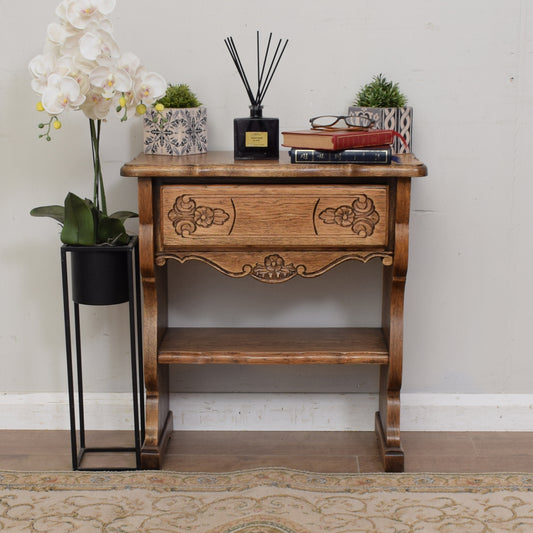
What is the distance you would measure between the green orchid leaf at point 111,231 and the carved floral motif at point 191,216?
16 centimetres

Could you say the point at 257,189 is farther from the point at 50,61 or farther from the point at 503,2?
the point at 503,2

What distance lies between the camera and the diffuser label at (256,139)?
212 centimetres

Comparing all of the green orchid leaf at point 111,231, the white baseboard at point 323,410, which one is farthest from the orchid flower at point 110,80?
the white baseboard at point 323,410

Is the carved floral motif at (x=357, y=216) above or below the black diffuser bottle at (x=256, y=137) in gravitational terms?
below

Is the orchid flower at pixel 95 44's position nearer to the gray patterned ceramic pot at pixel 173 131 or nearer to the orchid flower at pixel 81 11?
the orchid flower at pixel 81 11

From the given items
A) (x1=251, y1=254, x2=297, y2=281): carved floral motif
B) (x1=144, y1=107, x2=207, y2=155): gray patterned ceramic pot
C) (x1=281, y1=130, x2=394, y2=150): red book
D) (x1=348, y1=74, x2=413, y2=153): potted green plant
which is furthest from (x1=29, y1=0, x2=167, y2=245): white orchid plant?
(x1=348, y1=74, x2=413, y2=153): potted green plant

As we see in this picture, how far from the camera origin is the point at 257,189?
2.04m

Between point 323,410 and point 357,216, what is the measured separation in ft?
2.51

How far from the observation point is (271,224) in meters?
2.06

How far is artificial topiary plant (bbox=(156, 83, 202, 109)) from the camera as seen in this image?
2195 millimetres

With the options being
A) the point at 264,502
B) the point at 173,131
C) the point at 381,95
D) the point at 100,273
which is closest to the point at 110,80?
the point at 173,131

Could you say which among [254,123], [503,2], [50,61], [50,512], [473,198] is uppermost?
[503,2]

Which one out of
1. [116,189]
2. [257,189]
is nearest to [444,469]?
[257,189]

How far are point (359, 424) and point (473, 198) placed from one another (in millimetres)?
813
